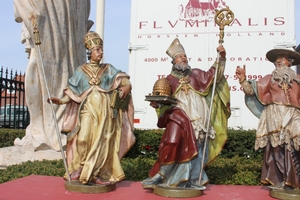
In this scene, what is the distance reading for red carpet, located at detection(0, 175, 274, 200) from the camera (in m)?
4.57

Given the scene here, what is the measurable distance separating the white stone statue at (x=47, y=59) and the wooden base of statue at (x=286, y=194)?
4.65 m

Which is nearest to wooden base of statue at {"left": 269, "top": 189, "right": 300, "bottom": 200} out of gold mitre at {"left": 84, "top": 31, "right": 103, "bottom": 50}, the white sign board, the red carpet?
the red carpet

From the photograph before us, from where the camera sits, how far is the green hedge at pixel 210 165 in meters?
6.41

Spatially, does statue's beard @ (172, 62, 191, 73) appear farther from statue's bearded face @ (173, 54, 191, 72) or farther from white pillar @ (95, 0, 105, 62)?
white pillar @ (95, 0, 105, 62)

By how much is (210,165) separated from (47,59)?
13.1 ft

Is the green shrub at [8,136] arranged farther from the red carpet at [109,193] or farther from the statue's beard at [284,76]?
the statue's beard at [284,76]

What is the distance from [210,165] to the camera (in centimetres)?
741

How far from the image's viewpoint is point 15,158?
7832 mm

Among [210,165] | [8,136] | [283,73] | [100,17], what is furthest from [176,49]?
[100,17]

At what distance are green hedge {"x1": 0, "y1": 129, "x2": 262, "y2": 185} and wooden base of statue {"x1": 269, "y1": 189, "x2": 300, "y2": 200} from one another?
1.50 m

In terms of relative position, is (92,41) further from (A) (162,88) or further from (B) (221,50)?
(B) (221,50)

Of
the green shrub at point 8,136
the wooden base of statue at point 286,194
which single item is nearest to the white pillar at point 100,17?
the green shrub at point 8,136

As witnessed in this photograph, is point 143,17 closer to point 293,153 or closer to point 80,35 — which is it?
point 80,35

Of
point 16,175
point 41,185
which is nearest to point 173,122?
point 41,185
